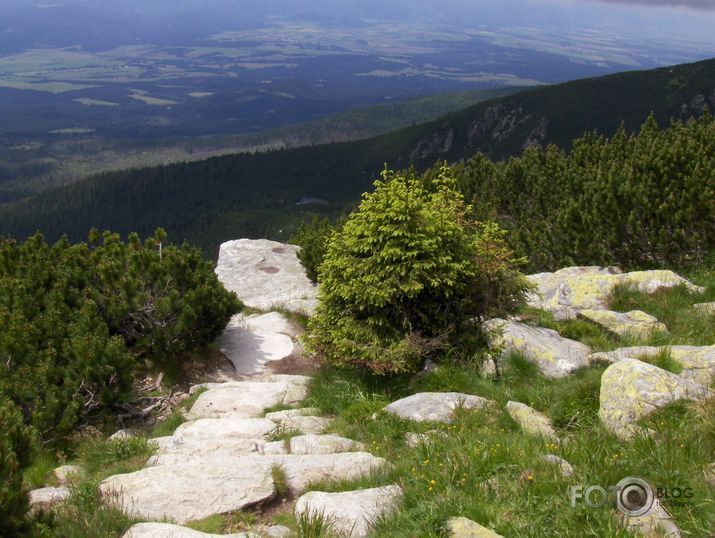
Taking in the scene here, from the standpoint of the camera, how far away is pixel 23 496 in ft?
16.3

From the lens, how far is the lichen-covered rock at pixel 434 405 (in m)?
7.70

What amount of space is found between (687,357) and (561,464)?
3.70 meters

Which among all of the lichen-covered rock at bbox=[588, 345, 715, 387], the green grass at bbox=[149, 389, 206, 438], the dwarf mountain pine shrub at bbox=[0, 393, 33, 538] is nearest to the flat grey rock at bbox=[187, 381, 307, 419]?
the green grass at bbox=[149, 389, 206, 438]

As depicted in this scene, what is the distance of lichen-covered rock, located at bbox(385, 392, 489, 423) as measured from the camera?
7.70 meters

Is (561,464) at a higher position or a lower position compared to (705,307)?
higher

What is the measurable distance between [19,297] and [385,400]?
25.9 feet

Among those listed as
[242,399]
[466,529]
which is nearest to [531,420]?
[466,529]

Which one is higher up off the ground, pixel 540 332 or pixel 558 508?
pixel 558 508

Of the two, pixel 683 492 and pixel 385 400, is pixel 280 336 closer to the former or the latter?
pixel 385 400

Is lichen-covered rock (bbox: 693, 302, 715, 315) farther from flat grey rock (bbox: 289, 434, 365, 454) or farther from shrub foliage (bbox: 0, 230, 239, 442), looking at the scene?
shrub foliage (bbox: 0, 230, 239, 442)

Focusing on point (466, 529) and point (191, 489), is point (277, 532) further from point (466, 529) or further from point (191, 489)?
point (466, 529)

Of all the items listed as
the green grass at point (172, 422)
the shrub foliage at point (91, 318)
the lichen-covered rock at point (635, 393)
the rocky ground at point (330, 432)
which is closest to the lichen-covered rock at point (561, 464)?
the rocky ground at point (330, 432)

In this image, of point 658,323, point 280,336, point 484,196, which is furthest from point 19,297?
point 484,196

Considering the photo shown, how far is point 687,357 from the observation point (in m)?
7.76
